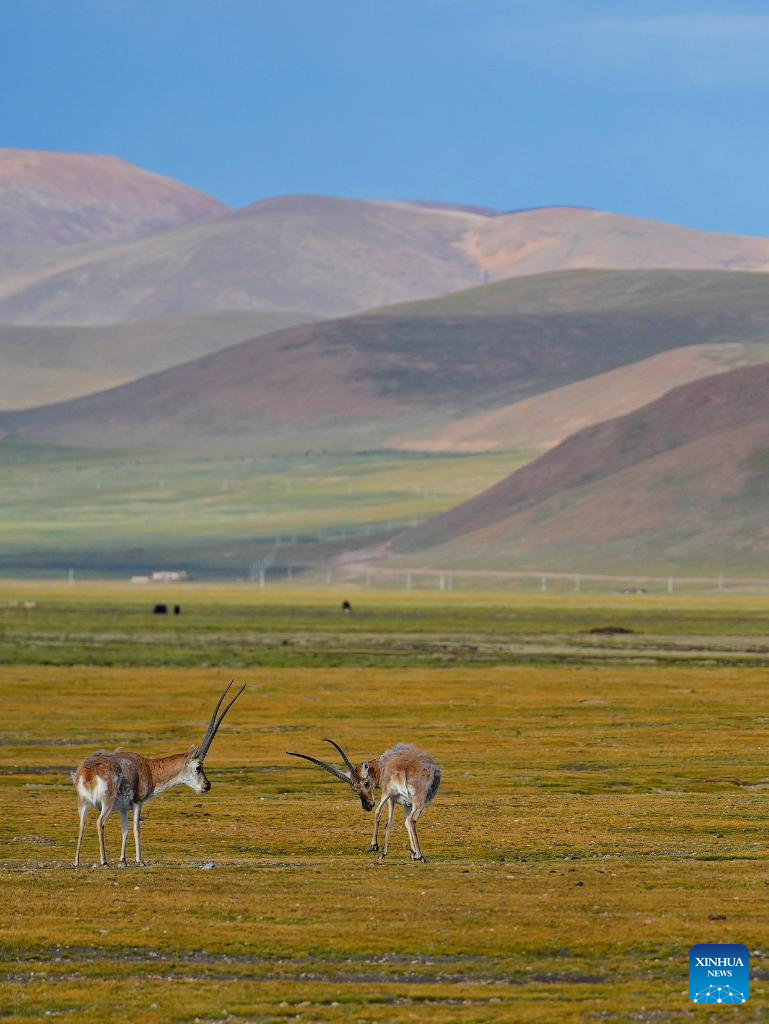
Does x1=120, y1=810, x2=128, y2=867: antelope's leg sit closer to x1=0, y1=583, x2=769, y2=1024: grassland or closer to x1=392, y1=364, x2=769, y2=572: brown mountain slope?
x1=0, y1=583, x2=769, y2=1024: grassland

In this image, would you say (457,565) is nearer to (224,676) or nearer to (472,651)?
(472,651)

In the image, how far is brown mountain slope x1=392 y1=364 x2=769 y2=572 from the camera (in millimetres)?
160750

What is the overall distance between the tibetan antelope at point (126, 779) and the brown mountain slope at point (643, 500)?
439 feet

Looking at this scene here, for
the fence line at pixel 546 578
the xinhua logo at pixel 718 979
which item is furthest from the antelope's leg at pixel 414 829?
the fence line at pixel 546 578

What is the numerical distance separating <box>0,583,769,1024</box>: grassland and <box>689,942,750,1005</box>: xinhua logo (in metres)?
0.17

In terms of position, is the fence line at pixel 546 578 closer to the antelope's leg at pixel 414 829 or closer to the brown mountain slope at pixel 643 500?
the brown mountain slope at pixel 643 500

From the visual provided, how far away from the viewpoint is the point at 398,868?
21391 mm

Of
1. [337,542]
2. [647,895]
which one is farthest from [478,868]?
[337,542]

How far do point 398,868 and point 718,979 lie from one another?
6.68 metres

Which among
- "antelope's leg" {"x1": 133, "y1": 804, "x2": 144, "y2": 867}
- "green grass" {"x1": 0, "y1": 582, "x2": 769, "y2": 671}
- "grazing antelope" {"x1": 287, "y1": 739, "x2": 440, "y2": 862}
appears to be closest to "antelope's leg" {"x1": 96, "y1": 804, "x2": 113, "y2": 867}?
"antelope's leg" {"x1": 133, "y1": 804, "x2": 144, "y2": 867}

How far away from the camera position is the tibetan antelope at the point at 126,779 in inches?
793

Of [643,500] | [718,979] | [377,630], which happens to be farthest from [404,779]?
[643,500]

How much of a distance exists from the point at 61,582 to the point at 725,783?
14694 centimetres

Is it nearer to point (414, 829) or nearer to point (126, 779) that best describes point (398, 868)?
point (414, 829)
